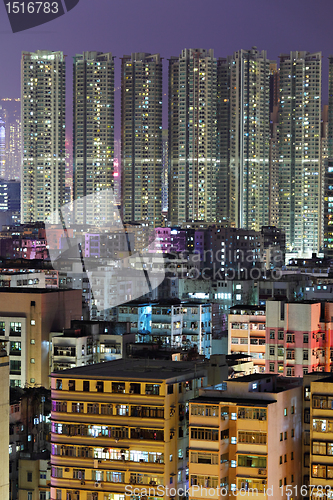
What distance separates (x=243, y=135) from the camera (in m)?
37.2

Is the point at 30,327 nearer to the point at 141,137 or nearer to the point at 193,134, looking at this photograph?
the point at 193,134

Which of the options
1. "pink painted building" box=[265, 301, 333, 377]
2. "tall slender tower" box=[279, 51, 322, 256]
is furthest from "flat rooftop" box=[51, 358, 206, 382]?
"tall slender tower" box=[279, 51, 322, 256]

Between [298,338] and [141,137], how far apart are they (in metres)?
25.0

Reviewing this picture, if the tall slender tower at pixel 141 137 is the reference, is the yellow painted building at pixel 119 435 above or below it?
below

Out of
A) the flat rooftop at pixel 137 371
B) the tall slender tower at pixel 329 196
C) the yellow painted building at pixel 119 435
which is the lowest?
the yellow painted building at pixel 119 435

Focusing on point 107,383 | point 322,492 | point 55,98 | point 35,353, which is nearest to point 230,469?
point 322,492

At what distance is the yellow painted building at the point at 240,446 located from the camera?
27.6 feet

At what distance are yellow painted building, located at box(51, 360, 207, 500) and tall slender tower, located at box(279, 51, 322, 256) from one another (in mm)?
28853

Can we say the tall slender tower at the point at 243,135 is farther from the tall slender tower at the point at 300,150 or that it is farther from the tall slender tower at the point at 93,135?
the tall slender tower at the point at 93,135

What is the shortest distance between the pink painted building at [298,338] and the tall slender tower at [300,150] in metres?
24.6

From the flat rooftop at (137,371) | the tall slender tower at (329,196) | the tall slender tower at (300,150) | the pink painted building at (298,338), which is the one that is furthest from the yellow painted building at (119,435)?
the tall slender tower at (300,150)

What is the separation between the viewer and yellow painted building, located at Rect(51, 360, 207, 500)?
9102 mm

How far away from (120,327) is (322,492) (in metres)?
6.87

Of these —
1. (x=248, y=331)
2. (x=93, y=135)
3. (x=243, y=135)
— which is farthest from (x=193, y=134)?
(x=248, y=331)
